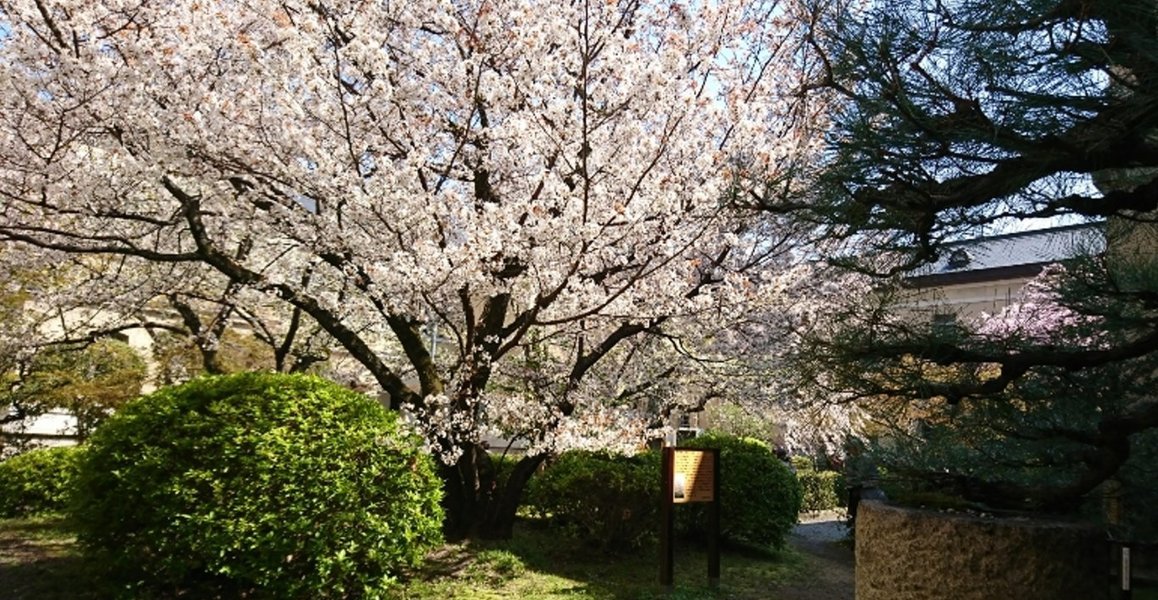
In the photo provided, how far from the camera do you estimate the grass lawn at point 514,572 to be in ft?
19.6

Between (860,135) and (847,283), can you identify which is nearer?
(860,135)

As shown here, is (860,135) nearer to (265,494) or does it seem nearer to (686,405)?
(265,494)

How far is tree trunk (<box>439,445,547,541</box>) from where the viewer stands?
7398 mm

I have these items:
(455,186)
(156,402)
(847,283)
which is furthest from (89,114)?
(847,283)

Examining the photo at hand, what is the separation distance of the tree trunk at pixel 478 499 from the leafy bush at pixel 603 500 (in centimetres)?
37

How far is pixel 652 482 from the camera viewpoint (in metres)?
7.64

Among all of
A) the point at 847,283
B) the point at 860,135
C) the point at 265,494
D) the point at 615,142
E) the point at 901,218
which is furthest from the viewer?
the point at 847,283

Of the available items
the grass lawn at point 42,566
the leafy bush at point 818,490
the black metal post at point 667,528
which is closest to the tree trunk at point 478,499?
the black metal post at point 667,528

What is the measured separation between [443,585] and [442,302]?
86.9 inches

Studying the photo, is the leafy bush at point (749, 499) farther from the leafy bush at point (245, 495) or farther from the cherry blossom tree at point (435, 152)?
the leafy bush at point (245, 495)

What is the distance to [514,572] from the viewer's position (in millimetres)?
6684

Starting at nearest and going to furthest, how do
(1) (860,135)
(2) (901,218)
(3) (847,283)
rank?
(1) (860,135) < (2) (901,218) < (3) (847,283)

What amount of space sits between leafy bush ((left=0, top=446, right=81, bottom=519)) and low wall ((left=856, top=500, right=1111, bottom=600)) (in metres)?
8.31

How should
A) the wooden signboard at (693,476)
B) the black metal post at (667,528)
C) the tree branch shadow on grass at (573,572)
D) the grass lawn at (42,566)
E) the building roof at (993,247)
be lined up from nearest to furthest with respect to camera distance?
the building roof at (993,247) → the grass lawn at (42,566) → the tree branch shadow on grass at (573,572) → the black metal post at (667,528) → the wooden signboard at (693,476)
